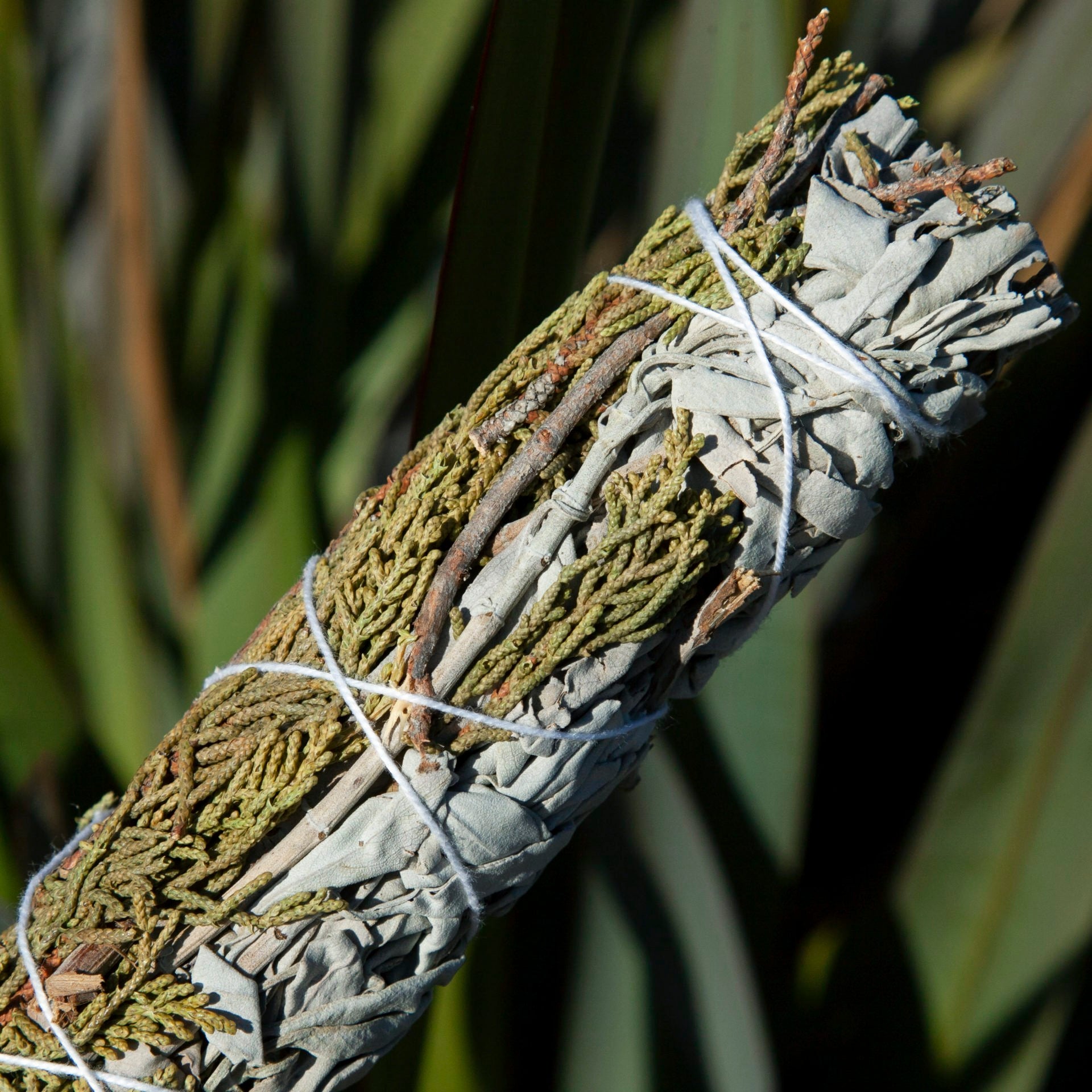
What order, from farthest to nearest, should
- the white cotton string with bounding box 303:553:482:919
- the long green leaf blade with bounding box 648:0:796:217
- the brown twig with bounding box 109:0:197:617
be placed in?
1. the brown twig with bounding box 109:0:197:617
2. the long green leaf blade with bounding box 648:0:796:217
3. the white cotton string with bounding box 303:553:482:919

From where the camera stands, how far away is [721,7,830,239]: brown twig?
260mm

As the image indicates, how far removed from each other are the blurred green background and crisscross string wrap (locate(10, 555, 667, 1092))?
164 millimetres

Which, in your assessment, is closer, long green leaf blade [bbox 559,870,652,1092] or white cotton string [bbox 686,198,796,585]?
white cotton string [bbox 686,198,796,585]

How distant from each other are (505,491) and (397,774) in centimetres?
8

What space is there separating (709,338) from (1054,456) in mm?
615

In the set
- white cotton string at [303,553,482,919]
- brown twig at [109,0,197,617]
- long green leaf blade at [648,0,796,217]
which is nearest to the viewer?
white cotton string at [303,553,482,919]

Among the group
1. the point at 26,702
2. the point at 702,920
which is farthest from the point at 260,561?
the point at 702,920

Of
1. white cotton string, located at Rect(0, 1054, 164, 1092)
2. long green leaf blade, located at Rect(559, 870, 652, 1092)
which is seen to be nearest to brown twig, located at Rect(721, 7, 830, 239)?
white cotton string, located at Rect(0, 1054, 164, 1092)

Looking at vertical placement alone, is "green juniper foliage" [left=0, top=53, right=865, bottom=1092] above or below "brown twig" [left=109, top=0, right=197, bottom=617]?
below

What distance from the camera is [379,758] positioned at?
25 cm

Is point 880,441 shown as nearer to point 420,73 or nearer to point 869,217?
point 869,217

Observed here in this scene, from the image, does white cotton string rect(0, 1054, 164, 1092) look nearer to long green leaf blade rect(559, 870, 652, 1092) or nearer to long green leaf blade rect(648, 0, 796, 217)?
long green leaf blade rect(559, 870, 652, 1092)

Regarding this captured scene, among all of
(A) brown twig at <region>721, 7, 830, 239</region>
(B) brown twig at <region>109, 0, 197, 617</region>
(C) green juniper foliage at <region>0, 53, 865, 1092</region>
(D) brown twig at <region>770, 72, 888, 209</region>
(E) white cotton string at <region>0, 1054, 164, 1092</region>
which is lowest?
(E) white cotton string at <region>0, 1054, 164, 1092</region>

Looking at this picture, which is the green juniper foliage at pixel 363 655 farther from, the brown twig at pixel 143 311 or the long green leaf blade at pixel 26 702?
the brown twig at pixel 143 311
